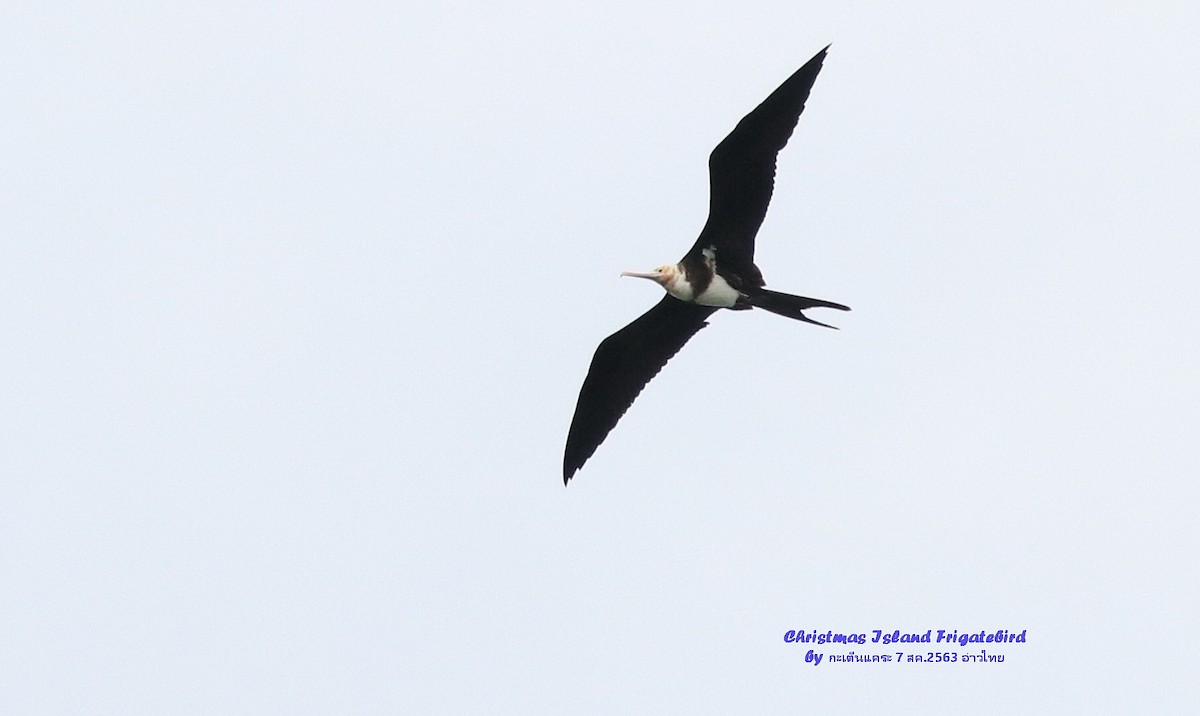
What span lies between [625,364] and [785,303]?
1744mm

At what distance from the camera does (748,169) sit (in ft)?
48.8

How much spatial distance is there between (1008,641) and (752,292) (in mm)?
3359

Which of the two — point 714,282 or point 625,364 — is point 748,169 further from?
point 625,364

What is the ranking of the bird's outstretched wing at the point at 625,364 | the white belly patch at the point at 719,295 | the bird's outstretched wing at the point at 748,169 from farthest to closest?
the bird's outstretched wing at the point at 625,364 → the white belly patch at the point at 719,295 → the bird's outstretched wing at the point at 748,169

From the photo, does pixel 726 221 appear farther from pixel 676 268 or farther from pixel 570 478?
pixel 570 478

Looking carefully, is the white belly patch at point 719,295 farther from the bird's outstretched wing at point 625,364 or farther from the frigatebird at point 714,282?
the bird's outstretched wing at point 625,364

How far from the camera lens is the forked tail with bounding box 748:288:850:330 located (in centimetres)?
1480

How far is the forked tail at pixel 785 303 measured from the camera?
1480 centimetres

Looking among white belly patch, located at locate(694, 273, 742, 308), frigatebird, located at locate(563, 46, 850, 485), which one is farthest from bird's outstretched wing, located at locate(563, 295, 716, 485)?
white belly patch, located at locate(694, 273, 742, 308)

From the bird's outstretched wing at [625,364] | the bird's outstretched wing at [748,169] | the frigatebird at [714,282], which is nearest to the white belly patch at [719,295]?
the frigatebird at [714,282]

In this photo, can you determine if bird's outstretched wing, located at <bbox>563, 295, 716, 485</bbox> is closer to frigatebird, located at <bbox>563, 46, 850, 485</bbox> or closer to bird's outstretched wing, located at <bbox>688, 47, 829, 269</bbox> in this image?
frigatebird, located at <bbox>563, 46, 850, 485</bbox>

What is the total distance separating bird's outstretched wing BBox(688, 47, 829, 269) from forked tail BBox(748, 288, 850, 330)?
27 centimetres

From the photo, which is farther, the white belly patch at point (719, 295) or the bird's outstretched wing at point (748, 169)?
the white belly patch at point (719, 295)

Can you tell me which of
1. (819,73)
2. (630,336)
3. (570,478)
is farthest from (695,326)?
(819,73)
